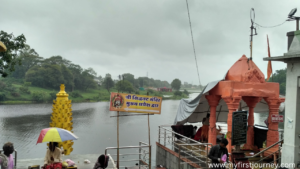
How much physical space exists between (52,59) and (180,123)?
222ft

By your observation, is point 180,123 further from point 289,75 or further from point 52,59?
point 52,59

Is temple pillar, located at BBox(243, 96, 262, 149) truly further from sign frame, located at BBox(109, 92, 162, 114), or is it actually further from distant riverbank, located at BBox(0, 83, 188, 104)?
distant riverbank, located at BBox(0, 83, 188, 104)

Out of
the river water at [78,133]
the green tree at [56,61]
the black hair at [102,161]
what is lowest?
the river water at [78,133]

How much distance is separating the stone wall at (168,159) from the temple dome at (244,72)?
354 centimetres

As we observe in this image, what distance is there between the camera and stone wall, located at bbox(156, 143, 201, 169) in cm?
836

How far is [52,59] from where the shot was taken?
234 feet

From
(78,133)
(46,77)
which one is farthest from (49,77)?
(78,133)

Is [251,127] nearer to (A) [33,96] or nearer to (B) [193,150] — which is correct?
(B) [193,150]

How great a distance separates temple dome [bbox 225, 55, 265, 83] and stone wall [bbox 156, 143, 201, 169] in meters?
3.54

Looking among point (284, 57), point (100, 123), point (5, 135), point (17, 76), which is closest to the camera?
point (284, 57)

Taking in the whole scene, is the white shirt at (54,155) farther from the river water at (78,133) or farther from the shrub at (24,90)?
the shrub at (24,90)

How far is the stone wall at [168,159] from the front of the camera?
27.4ft

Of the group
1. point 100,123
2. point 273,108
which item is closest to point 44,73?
point 100,123

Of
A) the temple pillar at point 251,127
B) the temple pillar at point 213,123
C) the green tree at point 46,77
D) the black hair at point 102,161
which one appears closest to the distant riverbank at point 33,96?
the green tree at point 46,77
